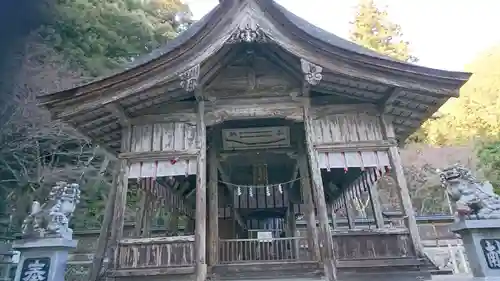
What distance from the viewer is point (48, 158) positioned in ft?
60.3

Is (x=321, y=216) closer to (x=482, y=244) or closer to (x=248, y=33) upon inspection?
(x=482, y=244)

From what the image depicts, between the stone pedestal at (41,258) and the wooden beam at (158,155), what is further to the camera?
the wooden beam at (158,155)

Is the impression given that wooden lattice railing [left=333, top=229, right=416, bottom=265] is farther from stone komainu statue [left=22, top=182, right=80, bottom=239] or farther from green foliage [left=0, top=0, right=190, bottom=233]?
green foliage [left=0, top=0, right=190, bottom=233]

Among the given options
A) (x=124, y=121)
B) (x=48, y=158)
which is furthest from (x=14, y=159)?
(x=124, y=121)

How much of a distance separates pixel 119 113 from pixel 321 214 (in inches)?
193

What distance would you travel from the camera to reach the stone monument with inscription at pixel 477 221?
5.99 m

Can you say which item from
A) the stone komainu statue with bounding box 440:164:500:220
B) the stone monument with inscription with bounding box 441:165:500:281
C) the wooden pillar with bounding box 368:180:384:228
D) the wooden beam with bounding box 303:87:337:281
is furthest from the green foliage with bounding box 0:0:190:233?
the stone monument with inscription with bounding box 441:165:500:281

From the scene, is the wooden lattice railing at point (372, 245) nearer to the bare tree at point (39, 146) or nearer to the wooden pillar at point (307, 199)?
the wooden pillar at point (307, 199)

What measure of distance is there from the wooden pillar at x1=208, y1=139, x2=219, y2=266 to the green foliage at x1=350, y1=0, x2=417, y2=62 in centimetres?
2731

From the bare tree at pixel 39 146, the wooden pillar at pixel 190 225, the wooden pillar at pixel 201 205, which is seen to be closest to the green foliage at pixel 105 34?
the bare tree at pixel 39 146

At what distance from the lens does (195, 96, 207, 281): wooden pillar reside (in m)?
6.99

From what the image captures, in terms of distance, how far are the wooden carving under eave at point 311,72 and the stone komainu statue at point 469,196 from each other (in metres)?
3.01

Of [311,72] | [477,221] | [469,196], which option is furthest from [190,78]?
[477,221]

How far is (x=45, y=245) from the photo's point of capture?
5965 millimetres
